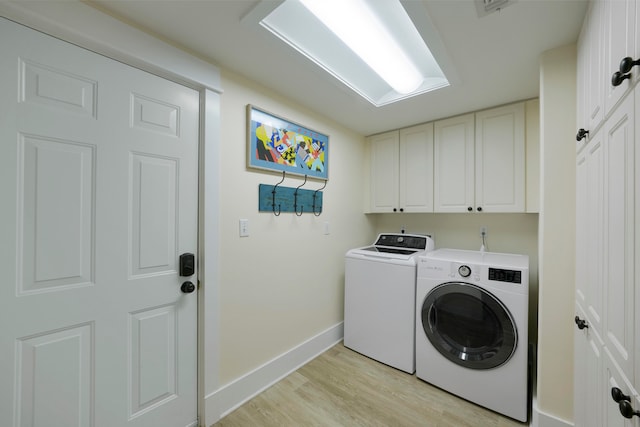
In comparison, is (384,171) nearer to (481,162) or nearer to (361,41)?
(481,162)

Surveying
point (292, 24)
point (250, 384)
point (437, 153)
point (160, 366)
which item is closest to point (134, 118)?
point (292, 24)

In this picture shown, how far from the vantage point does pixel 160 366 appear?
1.32m

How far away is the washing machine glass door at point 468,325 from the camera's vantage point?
159cm

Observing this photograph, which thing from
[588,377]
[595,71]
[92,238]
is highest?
[595,71]

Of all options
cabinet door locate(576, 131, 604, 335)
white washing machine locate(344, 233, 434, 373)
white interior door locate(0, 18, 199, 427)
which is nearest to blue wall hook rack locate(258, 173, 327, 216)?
white interior door locate(0, 18, 199, 427)

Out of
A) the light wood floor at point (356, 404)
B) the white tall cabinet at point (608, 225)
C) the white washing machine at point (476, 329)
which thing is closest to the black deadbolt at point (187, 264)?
the light wood floor at point (356, 404)

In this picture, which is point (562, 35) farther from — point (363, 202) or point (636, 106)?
point (363, 202)

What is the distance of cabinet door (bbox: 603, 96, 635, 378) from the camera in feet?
2.10

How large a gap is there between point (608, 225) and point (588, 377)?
2.29 feet

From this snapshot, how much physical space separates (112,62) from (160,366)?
1550 mm

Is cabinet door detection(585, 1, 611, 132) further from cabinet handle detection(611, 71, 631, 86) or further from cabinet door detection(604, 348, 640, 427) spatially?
cabinet door detection(604, 348, 640, 427)

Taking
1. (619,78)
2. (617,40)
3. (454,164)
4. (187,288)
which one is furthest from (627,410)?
(454,164)

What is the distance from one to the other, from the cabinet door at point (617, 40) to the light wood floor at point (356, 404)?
→ 5.92 feet

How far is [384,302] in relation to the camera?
2.10 m
